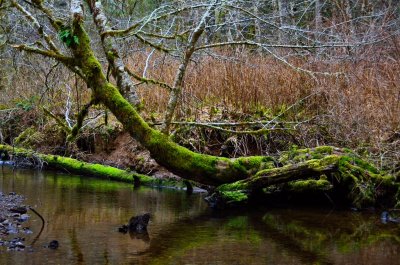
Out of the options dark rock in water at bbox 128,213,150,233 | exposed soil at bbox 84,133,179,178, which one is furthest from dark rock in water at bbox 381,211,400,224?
exposed soil at bbox 84,133,179,178

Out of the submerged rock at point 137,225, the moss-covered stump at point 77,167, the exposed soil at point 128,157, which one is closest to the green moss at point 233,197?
the moss-covered stump at point 77,167

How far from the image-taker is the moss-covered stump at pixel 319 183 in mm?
8188

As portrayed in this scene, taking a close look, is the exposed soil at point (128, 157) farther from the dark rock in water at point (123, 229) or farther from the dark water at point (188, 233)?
the dark rock in water at point (123, 229)

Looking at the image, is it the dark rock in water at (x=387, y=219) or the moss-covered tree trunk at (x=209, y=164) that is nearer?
the dark rock in water at (x=387, y=219)

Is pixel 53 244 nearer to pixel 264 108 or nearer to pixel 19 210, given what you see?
pixel 19 210

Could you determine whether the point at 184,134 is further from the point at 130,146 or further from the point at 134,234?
the point at 134,234

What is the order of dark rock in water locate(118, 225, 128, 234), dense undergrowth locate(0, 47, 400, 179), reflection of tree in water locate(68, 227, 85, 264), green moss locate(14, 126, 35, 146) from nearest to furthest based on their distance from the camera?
reflection of tree in water locate(68, 227, 85, 264) → dark rock in water locate(118, 225, 128, 234) → dense undergrowth locate(0, 47, 400, 179) → green moss locate(14, 126, 35, 146)

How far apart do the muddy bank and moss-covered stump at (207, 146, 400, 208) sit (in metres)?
2.61

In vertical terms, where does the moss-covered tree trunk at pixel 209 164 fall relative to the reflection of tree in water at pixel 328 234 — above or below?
above

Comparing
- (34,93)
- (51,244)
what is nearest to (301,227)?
A: (51,244)

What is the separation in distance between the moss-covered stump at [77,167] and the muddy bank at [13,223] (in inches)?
100

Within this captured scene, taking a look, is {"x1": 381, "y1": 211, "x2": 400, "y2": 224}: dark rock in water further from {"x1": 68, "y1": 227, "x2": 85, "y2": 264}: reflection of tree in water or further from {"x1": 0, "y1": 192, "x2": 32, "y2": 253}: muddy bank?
{"x1": 0, "y1": 192, "x2": 32, "y2": 253}: muddy bank

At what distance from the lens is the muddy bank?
18.9 feet

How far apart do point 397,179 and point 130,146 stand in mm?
5572
